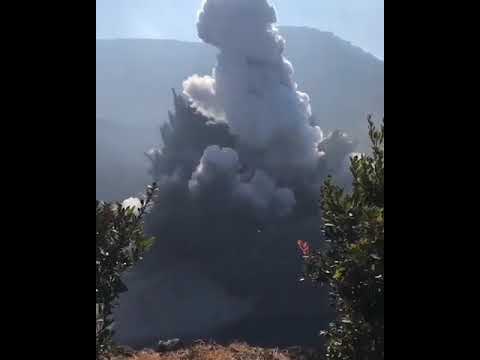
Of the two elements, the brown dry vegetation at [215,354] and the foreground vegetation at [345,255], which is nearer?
the foreground vegetation at [345,255]

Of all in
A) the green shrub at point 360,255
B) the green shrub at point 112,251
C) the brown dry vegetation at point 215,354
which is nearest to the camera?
the green shrub at point 360,255

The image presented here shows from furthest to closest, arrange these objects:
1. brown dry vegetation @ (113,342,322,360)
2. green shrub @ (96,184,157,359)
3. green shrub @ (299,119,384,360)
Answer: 1. brown dry vegetation @ (113,342,322,360)
2. green shrub @ (96,184,157,359)
3. green shrub @ (299,119,384,360)

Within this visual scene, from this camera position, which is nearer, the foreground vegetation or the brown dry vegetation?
the foreground vegetation

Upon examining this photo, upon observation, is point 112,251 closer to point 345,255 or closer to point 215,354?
point 345,255

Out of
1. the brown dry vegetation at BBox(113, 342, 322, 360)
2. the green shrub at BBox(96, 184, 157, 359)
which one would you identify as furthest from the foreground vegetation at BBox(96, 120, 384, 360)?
the brown dry vegetation at BBox(113, 342, 322, 360)

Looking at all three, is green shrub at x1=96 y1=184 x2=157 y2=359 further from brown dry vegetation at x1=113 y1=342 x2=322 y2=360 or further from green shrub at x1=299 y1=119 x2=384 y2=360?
brown dry vegetation at x1=113 y1=342 x2=322 y2=360

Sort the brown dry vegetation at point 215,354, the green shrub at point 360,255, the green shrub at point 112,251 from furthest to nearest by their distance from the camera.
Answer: the brown dry vegetation at point 215,354 < the green shrub at point 112,251 < the green shrub at point 360,255

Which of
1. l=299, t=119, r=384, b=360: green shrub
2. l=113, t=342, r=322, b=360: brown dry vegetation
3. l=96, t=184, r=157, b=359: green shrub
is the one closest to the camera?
l=299, t=119, r=384, b=360: green shrub

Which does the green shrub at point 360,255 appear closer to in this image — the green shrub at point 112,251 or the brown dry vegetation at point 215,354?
the green shrub at point 112,251

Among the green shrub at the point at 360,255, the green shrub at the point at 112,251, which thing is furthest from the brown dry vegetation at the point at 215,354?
the green shrub at the point at 360,255
